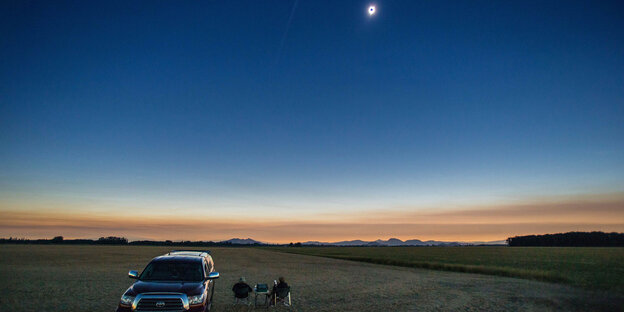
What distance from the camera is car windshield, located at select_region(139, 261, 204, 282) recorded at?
10281mm

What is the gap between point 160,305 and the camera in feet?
28.2

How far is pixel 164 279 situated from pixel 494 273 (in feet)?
105

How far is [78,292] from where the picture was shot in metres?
16.4

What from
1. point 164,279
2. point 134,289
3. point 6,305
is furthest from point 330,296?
point 6,305

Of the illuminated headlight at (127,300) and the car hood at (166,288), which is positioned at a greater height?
the car hood at (166,288)

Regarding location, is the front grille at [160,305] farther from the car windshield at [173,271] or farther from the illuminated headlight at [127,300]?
the car windshield at [173,271]

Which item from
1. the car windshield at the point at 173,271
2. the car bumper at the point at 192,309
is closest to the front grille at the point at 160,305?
the car bumper at the point at 192,309

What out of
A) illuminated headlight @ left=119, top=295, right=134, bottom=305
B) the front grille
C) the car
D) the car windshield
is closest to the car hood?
the car

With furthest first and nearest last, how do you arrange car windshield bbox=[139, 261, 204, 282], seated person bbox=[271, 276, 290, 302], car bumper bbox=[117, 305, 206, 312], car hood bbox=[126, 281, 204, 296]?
seated person bbox=[271, 276, 290, 302] < car windshield bbox=[139, 261, 204, 282] < car hood bbox=[126, 281, 204, 296] < car bumper bbox=[117, 305, 206, 312]

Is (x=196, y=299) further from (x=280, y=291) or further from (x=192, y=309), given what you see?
(x=280, y=291)

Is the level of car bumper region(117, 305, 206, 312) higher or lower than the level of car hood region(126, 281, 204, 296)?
lower

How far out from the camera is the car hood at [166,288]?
29.2 ft

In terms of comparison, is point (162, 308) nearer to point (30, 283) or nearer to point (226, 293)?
point (226, 293)

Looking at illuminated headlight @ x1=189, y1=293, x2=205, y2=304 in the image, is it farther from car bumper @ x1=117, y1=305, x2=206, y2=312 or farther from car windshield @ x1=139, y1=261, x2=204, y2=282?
car windshield @ x1=139, y1=261, x2=204, y2=282
